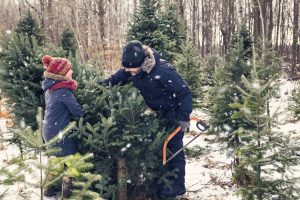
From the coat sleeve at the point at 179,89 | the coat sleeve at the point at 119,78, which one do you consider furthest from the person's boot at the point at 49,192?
the coat sleeve at the point at 179,89

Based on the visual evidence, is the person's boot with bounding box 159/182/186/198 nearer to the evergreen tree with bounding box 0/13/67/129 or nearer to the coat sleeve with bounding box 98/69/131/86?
the coat sleeve with bounding box 98/69/131/86

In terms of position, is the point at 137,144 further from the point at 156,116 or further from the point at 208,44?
the point at 208,44

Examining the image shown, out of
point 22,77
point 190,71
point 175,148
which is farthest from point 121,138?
point 190,71

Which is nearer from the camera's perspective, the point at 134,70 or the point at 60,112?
the point at 60,112

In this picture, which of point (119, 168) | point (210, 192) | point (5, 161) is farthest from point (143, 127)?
point (5, 161)

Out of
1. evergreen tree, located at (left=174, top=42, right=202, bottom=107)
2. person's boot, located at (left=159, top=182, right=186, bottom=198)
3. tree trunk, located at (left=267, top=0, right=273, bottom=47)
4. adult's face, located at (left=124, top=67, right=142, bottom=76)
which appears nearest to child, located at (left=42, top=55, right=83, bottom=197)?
adult's face, located at (left=124, top=67, right=142, bottom=76)

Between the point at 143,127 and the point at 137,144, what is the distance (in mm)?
256

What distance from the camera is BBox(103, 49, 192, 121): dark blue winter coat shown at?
502cm

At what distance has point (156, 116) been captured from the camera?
16.6 feet

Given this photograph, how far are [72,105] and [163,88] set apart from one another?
1.40 m

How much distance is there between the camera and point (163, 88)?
5.21 m

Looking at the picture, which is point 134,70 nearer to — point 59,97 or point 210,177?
point 59,97

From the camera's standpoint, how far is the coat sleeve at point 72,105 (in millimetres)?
4672

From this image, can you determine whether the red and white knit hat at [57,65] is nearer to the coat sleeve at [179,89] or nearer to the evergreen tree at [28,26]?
the coat sleeve at [179,89]
